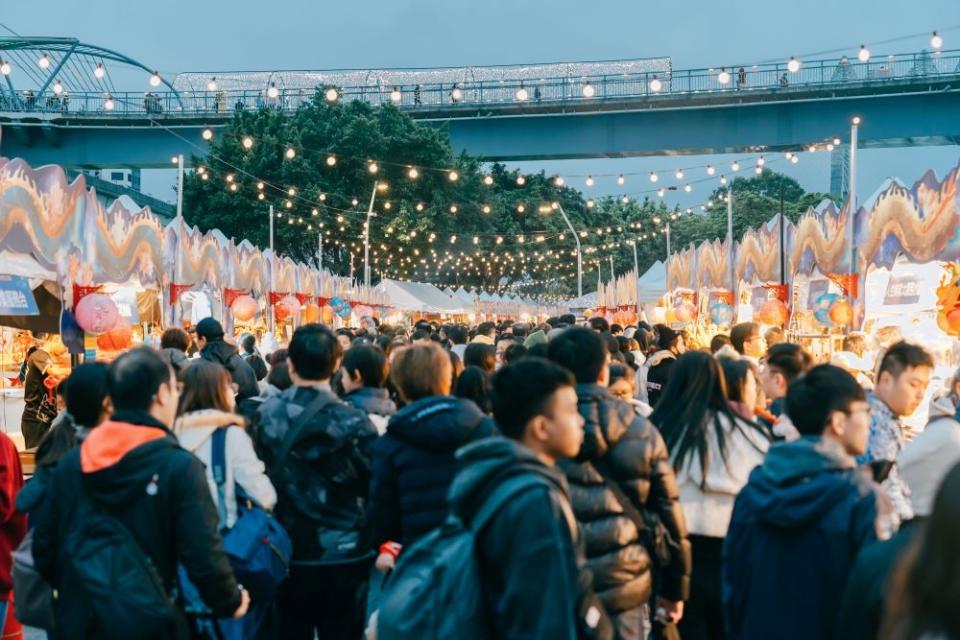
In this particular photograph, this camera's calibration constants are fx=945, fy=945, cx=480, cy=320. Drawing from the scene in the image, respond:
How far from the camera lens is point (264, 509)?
3.85 meters

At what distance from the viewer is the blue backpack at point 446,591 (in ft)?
7.07

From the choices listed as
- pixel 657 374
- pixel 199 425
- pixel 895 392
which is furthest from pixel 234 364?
pixel 895 392

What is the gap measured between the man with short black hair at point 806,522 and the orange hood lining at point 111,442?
1.95 m

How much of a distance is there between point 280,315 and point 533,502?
2068cm

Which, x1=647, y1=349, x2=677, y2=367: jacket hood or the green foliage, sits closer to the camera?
x1=647, y1=349, x2=677, y2=367: jacket hood

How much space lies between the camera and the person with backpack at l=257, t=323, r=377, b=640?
4.09m

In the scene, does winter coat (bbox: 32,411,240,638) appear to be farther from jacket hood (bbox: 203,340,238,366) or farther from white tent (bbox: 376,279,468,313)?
white tent (bbox: 376,279,468,313)

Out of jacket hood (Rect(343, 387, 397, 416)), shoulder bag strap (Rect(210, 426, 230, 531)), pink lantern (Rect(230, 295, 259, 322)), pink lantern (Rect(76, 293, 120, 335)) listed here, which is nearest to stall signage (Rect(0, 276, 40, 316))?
pink lantern (Rect(76, 293, 120, 335))

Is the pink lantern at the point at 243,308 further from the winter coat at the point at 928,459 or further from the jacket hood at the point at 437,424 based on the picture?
the winter coat at the point at 928,459

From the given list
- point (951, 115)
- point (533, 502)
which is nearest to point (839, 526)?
point (533, 502)

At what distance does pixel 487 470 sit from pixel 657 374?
6086 millimetres

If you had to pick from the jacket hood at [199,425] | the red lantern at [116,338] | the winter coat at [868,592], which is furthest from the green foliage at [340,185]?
the winter coat at [868,592]

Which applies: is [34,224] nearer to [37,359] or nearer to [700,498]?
[37,359]

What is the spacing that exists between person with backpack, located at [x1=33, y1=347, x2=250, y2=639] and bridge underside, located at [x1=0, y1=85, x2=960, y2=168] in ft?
95.1
